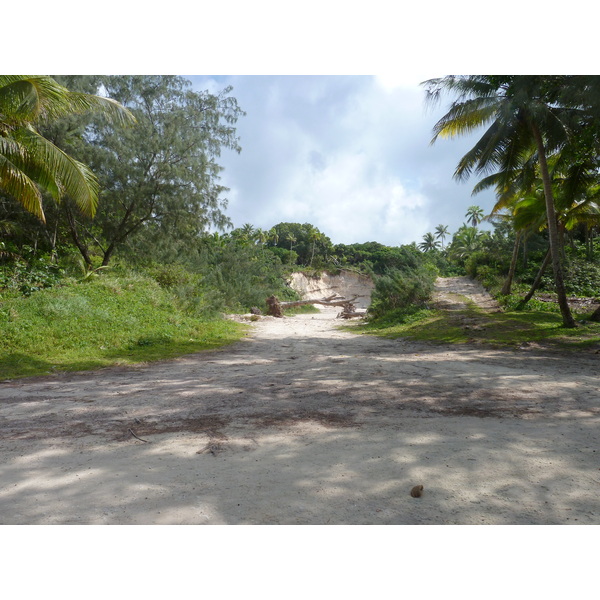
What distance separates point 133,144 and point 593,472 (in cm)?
1689

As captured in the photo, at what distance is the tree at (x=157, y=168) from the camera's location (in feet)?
51.3

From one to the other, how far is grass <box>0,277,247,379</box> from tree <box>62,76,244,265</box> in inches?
154

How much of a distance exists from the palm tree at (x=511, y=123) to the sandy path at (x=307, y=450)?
7.24 meters

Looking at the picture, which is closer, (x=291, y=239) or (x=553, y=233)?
(x=553, y=233)

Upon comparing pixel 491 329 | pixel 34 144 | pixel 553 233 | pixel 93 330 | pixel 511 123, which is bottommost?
pixel 491 329

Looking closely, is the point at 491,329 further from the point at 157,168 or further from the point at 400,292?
the point at 157,168

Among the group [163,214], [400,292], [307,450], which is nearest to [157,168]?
[163,214]

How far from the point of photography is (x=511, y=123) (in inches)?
496

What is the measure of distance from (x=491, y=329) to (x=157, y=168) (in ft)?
43.7

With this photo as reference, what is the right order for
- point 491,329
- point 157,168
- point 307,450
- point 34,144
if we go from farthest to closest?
point 157,168 → point 491,329 → point 34,144 → point 307,450

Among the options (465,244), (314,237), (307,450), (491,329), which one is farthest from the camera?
(314,237)

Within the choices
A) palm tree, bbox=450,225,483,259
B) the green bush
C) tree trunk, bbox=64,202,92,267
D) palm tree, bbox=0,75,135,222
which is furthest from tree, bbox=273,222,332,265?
palm tree, bbox=0,75,135,222

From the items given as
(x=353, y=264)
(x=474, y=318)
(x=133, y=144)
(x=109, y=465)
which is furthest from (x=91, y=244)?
(x=353, y=264)

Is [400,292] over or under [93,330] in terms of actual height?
over
